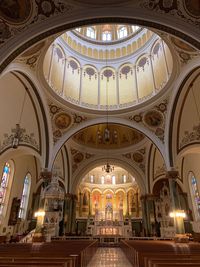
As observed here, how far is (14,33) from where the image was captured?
7.49 metres

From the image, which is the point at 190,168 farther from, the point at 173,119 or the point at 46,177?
the point at 46,177

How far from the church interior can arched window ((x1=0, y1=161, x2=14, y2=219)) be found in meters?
0.08

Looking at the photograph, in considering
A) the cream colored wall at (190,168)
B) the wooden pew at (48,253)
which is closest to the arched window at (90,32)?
the cream colored wall at (190,168)

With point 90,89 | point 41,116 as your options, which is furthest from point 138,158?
point 41,116

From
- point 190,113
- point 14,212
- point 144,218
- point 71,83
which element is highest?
point 71,83

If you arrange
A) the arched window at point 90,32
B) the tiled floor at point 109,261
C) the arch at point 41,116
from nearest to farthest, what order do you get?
the tiled floor at point 109,261 < the arch at point 41,116 < the arched window at point 90,32

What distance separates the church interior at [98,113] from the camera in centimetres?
757

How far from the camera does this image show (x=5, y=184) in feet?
52.9

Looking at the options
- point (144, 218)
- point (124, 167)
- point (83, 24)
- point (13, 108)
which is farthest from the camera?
point (124, 167)

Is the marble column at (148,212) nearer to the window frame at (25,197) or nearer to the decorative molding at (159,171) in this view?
the decorative molding at (159,171)

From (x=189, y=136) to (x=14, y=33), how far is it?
39.1 ft

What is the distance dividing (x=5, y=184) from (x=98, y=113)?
369 inches

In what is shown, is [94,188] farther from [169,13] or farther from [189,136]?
[169,13]

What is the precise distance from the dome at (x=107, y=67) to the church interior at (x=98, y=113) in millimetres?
88
